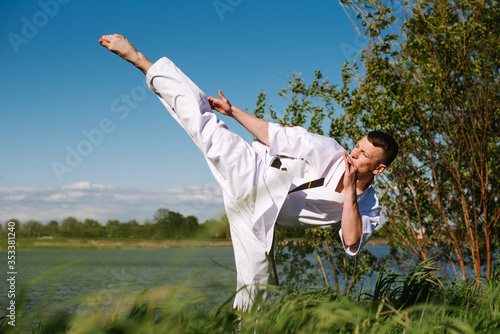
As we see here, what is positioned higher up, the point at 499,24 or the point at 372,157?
the point at 499,24

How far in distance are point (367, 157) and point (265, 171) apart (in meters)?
0.80

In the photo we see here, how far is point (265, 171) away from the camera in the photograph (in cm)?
271

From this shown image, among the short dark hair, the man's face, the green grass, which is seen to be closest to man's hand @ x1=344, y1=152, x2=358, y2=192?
the man's face

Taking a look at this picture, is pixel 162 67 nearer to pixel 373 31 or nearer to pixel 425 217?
pixel 373 31

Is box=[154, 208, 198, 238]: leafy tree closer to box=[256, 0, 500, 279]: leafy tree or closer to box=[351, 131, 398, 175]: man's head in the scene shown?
box=[351, 131, 398, 175]: man's head

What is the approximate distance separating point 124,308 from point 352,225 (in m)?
1.56

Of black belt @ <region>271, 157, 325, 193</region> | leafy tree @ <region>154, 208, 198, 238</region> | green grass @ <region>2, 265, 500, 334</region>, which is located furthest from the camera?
black belt @ <region>271, 157, 325, 193</region>

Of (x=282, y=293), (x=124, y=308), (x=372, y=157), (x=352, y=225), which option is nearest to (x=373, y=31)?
(x=372, y=157)

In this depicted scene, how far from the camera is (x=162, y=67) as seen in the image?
279 centimetres

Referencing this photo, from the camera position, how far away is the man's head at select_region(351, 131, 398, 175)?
3.07 metres

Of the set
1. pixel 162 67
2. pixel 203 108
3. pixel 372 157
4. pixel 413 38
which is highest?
pixel 413 38

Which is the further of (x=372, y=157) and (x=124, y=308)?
(x=372, y=157)

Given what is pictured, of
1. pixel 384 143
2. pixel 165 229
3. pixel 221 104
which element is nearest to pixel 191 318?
pixel 165 229

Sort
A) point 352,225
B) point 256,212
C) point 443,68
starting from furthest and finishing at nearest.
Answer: point 443,68
point 352,225
point 256,212
